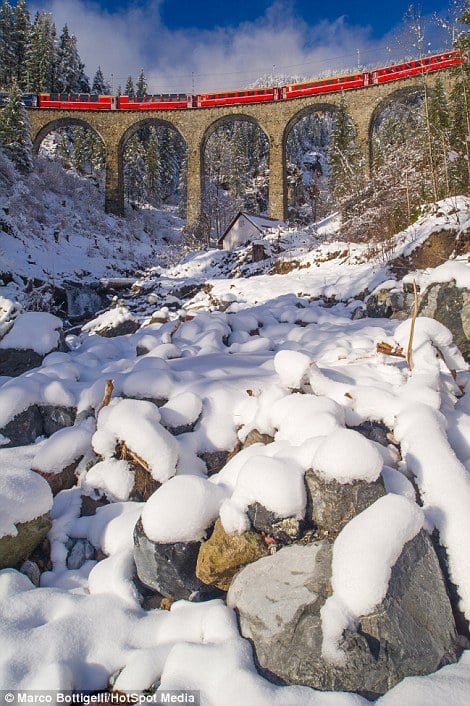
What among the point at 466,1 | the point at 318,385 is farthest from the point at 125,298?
the point at 318,385

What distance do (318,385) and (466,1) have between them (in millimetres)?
16063

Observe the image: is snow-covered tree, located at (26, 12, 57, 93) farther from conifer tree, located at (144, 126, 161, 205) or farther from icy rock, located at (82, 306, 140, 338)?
icy rock, located at (82, 306, 140, 338)

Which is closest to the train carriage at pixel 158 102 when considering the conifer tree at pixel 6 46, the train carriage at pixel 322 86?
the train carriage at pixel 322 86

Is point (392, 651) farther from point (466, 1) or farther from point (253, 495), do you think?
point (466, 1)

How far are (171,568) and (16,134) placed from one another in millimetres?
33255

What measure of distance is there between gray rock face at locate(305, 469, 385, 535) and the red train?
33.0 m

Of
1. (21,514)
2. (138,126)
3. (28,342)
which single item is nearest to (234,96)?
(138,126)

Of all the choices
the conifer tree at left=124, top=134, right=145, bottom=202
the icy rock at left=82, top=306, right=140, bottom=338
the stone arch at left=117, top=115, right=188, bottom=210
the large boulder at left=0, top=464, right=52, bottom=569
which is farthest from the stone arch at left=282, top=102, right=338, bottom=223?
the large boulder at left=0, top=464, right=52, bottom=569

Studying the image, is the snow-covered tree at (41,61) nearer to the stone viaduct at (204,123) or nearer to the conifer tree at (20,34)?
the conifer tree at (20,34)

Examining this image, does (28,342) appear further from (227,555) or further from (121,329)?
(227,555)

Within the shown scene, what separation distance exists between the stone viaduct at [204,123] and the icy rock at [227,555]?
104 ft

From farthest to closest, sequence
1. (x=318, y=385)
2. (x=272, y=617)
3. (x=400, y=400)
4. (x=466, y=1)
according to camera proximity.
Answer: (x=466, y=1) < (x=318, y=385) < (x=400, y=400) < (x=272, y=617)

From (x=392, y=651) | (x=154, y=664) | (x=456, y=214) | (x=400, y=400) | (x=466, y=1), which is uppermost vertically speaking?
(x=466, y=1)

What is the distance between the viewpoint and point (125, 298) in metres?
18.7
